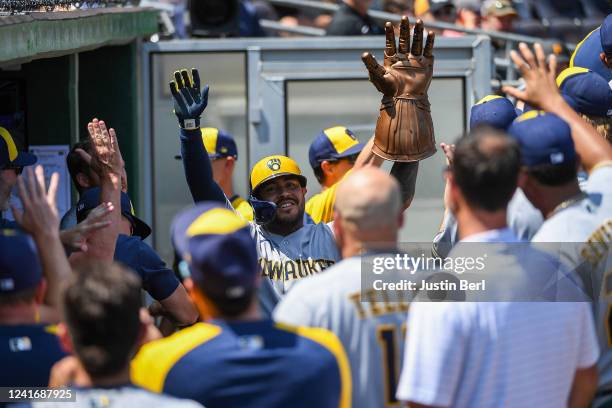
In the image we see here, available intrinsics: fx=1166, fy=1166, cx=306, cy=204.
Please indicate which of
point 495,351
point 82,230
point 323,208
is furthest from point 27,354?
point 323,208

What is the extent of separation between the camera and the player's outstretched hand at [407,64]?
5.36 m

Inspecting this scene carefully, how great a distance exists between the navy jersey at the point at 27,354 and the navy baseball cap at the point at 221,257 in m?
0.55

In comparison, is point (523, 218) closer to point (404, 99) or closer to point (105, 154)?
point (404, 99)

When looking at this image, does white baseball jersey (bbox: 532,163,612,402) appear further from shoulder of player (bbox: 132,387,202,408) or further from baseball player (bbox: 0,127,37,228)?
baseball player (bbox: 0,127,37,228)

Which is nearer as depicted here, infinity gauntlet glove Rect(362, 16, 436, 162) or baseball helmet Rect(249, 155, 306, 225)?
infinity gauntlet glove Rect(362, 16, 436, 162)

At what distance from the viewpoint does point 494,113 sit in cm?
536

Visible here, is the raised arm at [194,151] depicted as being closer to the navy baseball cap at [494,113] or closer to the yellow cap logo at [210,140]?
the navy baseball cap at [494,113]

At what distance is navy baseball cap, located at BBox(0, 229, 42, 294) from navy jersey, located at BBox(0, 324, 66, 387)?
13cm

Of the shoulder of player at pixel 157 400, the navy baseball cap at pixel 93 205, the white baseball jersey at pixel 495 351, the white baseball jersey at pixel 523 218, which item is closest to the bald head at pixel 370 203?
the white baseball jersey at pixel 495 351

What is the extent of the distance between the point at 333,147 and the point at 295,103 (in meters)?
1.45

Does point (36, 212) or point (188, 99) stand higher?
point (188, 99)

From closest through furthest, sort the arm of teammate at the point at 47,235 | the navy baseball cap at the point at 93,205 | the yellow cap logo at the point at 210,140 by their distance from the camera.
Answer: the arm of teammate at the point at 47,235
the navy baseball cap at the point at 93,205
the yellow cap logo at the point at 210,140

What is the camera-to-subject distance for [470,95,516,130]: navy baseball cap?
531cm

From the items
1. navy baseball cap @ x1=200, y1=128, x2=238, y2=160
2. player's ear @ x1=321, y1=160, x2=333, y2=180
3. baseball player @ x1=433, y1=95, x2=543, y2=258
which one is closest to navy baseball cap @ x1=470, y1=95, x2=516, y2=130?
baseball player @ x1=433, y1=95, x2=543, y2=258
